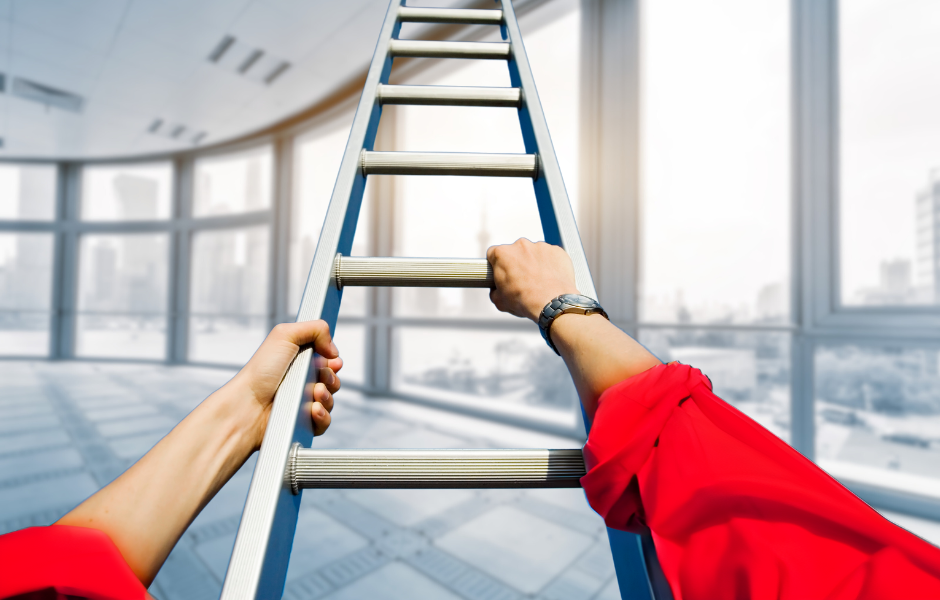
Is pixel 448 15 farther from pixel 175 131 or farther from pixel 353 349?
pixel 175 131

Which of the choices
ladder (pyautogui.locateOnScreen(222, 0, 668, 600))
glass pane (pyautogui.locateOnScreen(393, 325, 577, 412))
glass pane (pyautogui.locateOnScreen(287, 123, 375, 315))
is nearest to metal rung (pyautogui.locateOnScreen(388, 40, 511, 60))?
ladder (pyautogui.locateOnScreen(222, 0, 668, 600))

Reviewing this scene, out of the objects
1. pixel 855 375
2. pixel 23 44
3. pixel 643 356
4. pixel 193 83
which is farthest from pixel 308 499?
pixel 23 44

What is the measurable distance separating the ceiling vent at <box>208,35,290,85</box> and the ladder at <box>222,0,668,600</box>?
→ 3337 mm

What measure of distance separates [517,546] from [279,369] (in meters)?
1.37

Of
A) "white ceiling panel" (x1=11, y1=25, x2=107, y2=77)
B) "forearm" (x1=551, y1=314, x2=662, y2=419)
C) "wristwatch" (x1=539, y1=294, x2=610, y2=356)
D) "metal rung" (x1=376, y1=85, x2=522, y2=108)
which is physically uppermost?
"white ceiling panel" (x1=11, y1=25, x2=107, y2=77)

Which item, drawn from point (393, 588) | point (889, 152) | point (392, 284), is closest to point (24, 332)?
point (393, 588)

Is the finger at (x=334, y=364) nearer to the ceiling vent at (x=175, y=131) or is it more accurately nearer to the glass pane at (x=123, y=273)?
the ceiling vent at (x=175, y=131)

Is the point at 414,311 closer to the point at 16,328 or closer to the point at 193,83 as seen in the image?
the point at 193,83

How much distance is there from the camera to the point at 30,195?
6414 millimetres

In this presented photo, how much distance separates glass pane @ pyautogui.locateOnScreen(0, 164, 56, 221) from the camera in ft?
21.0

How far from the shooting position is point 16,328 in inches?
250

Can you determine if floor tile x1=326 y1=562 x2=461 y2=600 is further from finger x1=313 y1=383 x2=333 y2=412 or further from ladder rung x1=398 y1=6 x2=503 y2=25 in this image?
ladder rung x1=398 y1=6 x2=503 y2=25

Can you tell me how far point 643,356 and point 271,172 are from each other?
19.2 ft

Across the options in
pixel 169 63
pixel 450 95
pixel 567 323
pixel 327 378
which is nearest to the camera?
pixel 567 323
